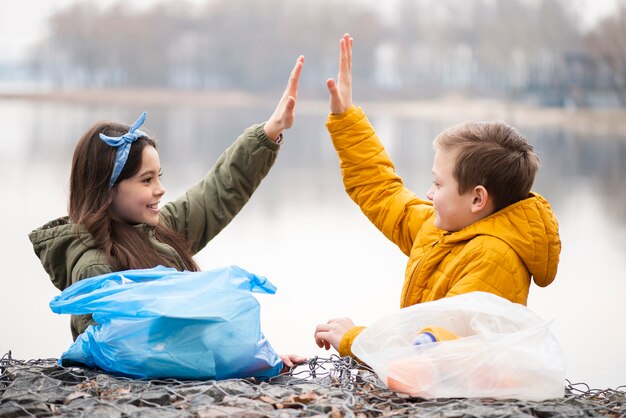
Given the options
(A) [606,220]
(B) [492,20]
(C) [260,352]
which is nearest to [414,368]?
(C) [260,352]

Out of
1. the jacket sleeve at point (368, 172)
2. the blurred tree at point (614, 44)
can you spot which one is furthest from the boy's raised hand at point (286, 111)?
the blurred tree at point (614, 44)

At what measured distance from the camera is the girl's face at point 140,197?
171cm

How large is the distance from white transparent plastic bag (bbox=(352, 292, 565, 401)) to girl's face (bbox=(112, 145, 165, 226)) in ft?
1.70

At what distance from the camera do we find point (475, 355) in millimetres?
1361

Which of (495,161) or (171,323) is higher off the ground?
(495,161)

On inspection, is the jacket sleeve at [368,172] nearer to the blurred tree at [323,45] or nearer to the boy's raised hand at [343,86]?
the boy's raised hand at [343,86]

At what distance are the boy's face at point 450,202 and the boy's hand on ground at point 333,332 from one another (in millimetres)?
227

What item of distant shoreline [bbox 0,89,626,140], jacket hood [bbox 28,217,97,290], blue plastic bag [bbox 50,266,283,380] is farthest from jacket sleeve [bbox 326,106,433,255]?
distant shoreline [bbox 0,89,626,140]

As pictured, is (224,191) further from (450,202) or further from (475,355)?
(475,355)

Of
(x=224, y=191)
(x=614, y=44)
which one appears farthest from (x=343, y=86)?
(x=614, y=44)

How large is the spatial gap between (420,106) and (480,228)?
13210 millimetres

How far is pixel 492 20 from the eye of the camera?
1634 centimetres

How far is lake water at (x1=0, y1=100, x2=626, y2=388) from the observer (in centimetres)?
259

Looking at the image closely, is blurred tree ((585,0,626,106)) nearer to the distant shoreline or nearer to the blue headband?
the distant shoreline
